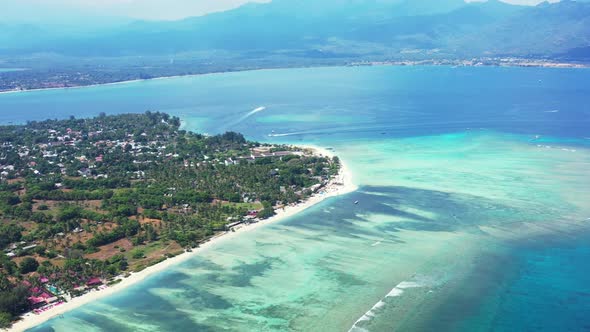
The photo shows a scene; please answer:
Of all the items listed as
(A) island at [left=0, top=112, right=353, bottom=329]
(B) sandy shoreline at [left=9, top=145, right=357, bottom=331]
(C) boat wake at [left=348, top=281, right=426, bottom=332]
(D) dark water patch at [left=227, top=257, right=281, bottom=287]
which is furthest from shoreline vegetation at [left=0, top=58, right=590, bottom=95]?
(C) boat wake at [left=348, top=281, right=426, bottom=332]

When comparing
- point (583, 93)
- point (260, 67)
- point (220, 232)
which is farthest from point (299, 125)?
point (260, 67)

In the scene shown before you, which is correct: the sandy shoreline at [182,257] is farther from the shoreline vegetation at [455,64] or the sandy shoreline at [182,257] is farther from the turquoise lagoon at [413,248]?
the shoreline vegetation at [455,64]

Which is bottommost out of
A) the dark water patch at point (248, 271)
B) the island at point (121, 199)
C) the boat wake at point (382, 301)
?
the boat wake at point (382, 301)

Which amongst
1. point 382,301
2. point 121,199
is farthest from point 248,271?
point 121,199

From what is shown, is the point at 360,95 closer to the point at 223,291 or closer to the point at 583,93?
the point at 583,93

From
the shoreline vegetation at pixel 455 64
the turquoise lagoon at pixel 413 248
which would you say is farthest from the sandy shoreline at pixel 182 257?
the shoreline vegetation at pixel 455 64
